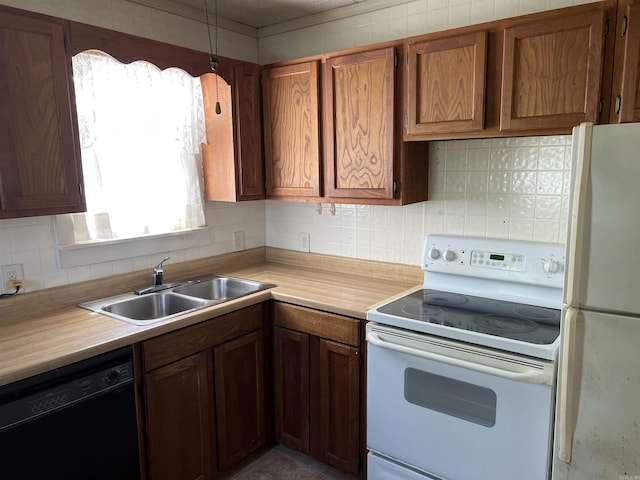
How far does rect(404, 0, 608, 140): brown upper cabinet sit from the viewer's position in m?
1.65

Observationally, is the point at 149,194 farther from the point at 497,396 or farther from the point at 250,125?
the point at 497,396

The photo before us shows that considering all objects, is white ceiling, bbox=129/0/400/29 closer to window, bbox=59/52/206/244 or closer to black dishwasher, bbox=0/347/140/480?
window, bbox=59/52/206/244

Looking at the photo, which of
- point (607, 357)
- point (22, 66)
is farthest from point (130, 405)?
point (607, 357)

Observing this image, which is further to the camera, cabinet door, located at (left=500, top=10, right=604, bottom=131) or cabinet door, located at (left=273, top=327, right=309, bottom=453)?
cabinet door, located at (left=273, top=327, right=309, bottom=453)

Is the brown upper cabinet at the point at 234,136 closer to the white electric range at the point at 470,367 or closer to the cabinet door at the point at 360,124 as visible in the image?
the cabinet door at the point at 360,124

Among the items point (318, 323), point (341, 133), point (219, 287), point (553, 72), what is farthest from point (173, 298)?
point (553, 72)

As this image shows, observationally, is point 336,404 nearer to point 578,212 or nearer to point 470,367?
point 470,367

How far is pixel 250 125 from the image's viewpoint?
2.56 meters

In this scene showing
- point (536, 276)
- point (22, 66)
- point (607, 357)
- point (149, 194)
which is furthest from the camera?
point (149, 194)

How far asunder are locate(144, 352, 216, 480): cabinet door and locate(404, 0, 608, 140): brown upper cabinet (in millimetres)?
1441

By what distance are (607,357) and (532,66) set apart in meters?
1.09

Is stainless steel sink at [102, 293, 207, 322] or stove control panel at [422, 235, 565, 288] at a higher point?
stove control panel at [422, 235, 565, 288]

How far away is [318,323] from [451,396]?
2.22 feet

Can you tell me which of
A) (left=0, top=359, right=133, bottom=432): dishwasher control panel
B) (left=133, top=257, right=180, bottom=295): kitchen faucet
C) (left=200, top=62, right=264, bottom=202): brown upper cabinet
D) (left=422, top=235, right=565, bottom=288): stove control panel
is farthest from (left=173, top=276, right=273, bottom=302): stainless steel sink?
(left=422, top=235, right=565, bottom=288): stove control panel
